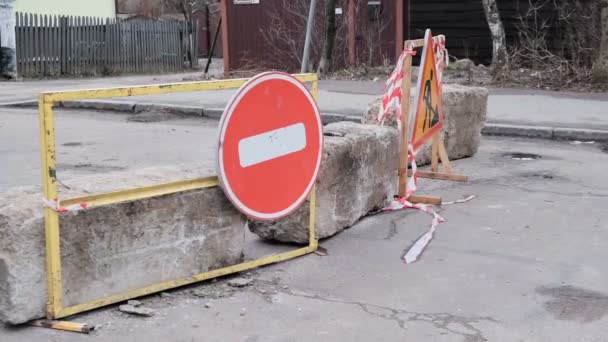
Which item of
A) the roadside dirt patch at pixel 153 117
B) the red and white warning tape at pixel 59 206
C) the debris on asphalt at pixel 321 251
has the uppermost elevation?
the red and white warning tape at pixel 59 206

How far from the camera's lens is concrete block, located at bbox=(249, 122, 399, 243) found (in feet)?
18.6

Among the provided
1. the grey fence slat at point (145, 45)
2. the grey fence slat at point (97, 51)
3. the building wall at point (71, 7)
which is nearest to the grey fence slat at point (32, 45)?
the grey fence slat at point (97, 51)

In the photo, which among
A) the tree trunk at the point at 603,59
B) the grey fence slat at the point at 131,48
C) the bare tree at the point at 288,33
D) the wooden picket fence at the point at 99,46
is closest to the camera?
the tree trunk at the point at 603,59

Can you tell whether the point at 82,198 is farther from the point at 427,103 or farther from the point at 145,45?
the point at 145,45

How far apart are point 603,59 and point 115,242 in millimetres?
13967

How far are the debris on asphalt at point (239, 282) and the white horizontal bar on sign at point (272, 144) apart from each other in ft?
2.27

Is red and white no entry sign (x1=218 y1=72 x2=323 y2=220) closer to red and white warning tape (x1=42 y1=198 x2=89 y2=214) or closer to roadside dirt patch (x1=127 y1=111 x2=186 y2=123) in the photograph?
red and white warning tape (x1=42 y1=198 x2=89 y2=214)

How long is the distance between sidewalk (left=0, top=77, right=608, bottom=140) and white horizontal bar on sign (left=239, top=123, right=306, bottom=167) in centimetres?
547

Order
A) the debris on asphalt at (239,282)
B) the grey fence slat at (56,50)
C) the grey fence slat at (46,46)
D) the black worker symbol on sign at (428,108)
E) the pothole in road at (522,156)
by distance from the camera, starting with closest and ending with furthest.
Result: the debris on asphalt at (239,282) < the black worker symbol on sign at (428,108) < the pothole in road at (522,156) < the grey fence slat at (46,46) < the grey fence slat at (56,50)

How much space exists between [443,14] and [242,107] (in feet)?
58.2

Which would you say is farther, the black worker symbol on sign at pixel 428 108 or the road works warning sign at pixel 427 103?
the black worker symbol on sign at pixel 428 108

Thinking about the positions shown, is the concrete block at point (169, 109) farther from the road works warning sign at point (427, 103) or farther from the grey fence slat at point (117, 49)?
the grey fence slat at point (117, 49)

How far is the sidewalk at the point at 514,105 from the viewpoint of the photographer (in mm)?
11516

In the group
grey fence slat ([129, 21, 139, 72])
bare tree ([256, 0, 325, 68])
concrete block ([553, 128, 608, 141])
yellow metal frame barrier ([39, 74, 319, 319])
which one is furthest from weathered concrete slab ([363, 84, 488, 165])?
grey fence slat ([129, 21, 139, 72])
